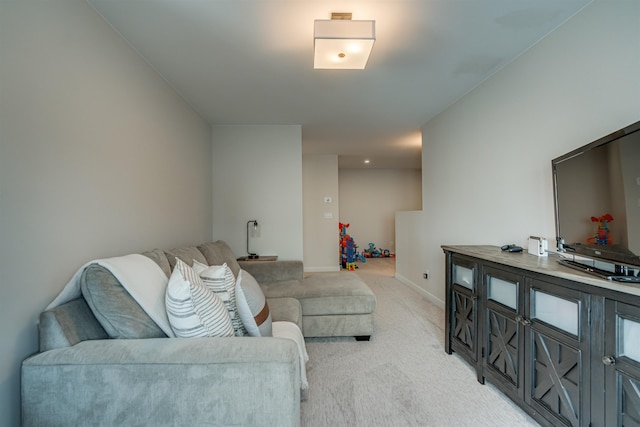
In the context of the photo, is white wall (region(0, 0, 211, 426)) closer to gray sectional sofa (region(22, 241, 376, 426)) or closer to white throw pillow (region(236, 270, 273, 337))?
gray sectional sofa (region(22, 241, 376, 426))

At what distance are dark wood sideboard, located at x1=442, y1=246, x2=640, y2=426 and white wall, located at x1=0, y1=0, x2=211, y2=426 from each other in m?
2.38

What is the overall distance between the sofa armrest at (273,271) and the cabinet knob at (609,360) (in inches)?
97.5

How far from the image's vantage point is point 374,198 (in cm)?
827

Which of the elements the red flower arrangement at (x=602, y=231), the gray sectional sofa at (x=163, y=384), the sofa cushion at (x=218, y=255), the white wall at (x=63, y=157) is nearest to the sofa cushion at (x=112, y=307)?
the gray sectional sofa at (x=163, y=384)

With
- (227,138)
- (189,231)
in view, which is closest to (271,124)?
(227,138)

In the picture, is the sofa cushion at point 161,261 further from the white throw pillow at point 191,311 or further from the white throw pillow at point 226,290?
the white throw pillow at point 191,311

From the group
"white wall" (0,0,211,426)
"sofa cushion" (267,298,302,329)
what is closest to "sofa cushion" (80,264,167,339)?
"white wall" (0,0,211,426)

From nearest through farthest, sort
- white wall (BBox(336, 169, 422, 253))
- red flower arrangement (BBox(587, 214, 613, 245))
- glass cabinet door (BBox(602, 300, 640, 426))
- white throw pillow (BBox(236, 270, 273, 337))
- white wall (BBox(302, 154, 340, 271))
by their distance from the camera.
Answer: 1. glass cabinet door (BBox(602, 300, 640, 426))
2. red flower arrangement (BBox(587, 214, 613, 245))
3. white throw pillow (BBox(236, 270, 273, 337))
4. white wall (BBox(302, 154, 340, 271))
5. white wall (BBox(336, 169, 422, 253))

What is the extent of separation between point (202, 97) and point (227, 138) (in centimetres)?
94

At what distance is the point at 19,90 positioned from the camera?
1.28m

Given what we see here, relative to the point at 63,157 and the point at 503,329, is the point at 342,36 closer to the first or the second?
the point at 63,157

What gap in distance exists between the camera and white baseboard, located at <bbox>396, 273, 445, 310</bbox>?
3711 millimetres

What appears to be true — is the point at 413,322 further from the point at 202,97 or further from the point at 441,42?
the point at 202,97

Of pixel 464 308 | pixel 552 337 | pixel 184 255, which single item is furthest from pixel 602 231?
pixel 184 255
